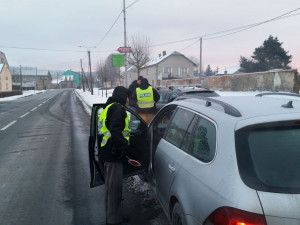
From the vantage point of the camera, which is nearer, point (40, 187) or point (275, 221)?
point (275, 221)

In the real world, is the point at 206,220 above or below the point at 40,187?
above

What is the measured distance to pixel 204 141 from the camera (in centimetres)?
255

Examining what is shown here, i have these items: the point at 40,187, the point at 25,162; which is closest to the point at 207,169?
the point at 40,187

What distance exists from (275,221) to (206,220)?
1.60ft

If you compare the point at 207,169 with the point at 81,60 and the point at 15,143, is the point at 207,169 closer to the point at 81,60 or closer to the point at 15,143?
the point at 15,143

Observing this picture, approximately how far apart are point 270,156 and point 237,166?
9.9 inches

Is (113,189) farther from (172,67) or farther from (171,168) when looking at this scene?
(172,67)

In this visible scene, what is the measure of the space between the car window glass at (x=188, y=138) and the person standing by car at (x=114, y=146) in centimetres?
87

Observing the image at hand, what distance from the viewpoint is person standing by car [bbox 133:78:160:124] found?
7883 millimetres

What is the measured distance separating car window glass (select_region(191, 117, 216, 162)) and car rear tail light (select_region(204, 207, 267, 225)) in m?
0.49

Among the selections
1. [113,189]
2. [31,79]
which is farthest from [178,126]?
[31,79]

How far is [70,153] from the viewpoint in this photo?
7754mm

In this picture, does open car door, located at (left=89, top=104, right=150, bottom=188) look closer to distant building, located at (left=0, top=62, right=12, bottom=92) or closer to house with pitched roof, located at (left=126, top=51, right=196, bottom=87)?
house with pitched roof, located at (left=126, top=51, right=196, bottom=87)

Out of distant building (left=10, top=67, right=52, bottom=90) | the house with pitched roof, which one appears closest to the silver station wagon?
the house with pitched roof
